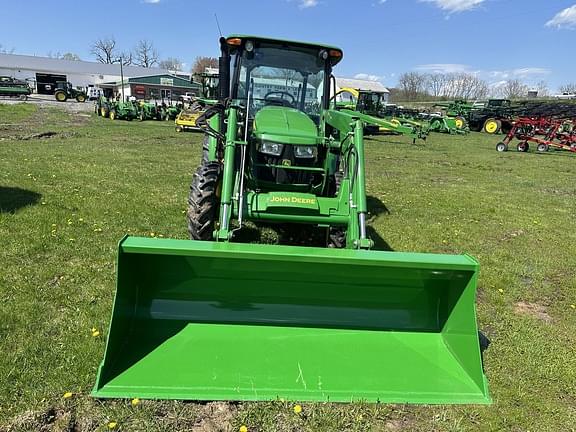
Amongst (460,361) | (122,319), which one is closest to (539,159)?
→ (460,361)

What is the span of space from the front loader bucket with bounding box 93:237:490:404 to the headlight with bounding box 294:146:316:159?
1.85 m

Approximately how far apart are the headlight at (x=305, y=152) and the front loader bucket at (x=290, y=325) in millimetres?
1849

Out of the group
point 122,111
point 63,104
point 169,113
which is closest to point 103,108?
point 122,111

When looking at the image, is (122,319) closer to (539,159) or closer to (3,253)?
(3,253)

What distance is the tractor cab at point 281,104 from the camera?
4758 mm

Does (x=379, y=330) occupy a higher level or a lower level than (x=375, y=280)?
lower

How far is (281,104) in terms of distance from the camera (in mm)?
5602

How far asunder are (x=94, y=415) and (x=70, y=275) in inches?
80.7

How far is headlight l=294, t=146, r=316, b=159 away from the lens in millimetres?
4781

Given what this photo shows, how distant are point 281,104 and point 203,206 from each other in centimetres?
189

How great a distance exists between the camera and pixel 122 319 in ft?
9.78

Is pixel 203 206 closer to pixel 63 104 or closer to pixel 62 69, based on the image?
pixel 63 104

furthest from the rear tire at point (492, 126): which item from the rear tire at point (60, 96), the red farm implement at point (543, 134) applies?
the rear tire at point (60, 96)

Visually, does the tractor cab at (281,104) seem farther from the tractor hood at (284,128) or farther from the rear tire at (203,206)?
the rear tire at (203,206)
